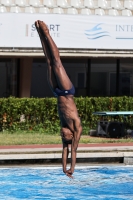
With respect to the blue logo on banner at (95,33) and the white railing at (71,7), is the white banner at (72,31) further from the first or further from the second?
the white railing at (71,7)

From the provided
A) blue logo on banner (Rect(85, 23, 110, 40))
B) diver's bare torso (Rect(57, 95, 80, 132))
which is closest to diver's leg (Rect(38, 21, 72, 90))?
diver's bare torso (Rect(57, 95, 80, 132))

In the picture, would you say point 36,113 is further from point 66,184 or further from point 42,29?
point 42,29

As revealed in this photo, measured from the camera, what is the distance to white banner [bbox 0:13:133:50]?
23000mm

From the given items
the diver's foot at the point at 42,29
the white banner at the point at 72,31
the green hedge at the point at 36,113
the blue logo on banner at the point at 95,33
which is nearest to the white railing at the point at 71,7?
the white banner at the point at 72,31

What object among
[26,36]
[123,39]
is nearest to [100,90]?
[123,39]

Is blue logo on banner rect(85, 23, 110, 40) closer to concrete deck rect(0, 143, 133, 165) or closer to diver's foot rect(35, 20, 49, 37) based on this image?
concrete deck rect(0, 143, 133, 165)

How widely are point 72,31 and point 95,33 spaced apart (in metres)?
0.90

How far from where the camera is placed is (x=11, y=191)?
12.5 m

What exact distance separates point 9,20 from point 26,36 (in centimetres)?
88

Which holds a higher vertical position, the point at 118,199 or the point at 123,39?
the point at 123,39

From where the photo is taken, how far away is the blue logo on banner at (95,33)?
928 inches

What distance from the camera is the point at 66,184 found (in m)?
13.2

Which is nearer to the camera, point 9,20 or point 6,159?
point 6,159

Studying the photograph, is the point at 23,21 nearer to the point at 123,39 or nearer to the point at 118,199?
the point at 123,39
